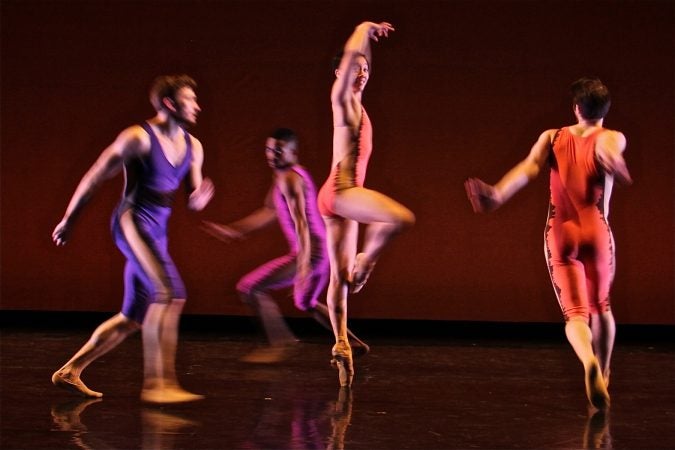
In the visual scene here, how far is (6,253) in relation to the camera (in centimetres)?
686

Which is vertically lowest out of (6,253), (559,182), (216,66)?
(6,253)

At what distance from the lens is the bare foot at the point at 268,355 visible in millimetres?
5156

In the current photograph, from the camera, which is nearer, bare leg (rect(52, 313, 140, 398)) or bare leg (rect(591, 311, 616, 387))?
bare leg (rect(52, 313, 140, 398))

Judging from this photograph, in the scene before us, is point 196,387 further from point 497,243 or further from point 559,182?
point 497,243

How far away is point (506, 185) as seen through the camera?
386 centimetres

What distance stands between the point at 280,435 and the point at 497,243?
140 inches

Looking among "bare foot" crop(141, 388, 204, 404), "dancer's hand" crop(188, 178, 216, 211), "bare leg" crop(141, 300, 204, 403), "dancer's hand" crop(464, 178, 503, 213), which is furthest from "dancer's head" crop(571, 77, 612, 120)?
"bare foot" crop(141, 388, 204, 404)

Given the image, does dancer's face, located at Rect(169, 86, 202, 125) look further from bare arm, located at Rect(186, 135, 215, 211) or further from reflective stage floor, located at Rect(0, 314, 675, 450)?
reflective stage floor, located at Rect(0, 314, 675, 450)

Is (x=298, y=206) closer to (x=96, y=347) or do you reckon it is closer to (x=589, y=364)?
(x=96, y=347)

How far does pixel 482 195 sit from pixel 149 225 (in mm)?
1309

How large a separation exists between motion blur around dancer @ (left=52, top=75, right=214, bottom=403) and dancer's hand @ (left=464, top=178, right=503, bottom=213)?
106cm

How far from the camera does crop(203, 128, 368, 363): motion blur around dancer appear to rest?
16.3 feet

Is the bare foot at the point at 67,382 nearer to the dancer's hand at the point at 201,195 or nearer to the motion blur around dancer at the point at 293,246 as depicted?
the dancer's hand at the point at 201,195

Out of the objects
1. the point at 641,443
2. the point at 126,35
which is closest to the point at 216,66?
the point at 126,35
